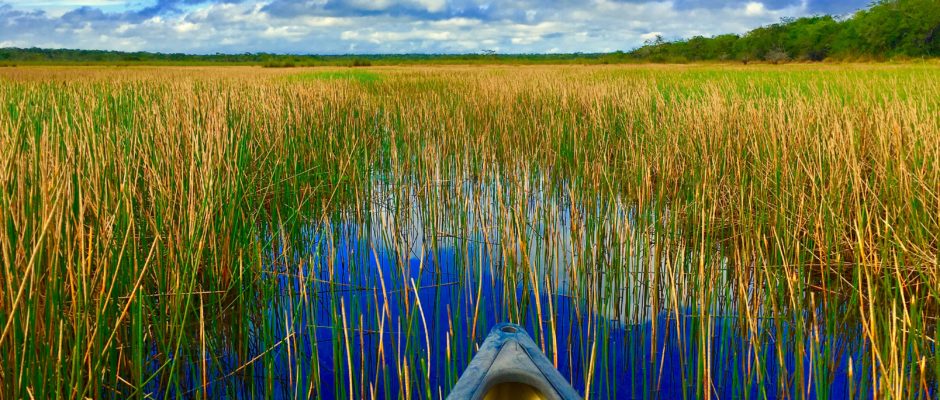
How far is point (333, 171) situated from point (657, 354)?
317cm

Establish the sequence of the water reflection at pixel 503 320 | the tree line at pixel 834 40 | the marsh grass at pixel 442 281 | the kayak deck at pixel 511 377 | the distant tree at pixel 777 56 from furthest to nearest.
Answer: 1. the distant tree at pixel 777 56
2. the tree line at pixel 834 40
3. the water reflection at pixel 503 320
4. the marsh grass at pixel 442 281
5. the kayak deck at pixel 511 377

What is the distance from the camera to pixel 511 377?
68.6 inches

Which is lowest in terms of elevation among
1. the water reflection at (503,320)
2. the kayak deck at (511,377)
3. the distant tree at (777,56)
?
the water reflection at (503,320)

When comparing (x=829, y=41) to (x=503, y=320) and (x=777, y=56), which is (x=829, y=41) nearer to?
(x=777, y=56)

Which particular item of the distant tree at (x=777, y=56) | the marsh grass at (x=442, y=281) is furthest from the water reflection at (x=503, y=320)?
the distant tree at (x=777, y=56)

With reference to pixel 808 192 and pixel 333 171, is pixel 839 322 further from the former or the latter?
pixel 333 171

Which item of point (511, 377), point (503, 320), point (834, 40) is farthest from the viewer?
point (834, 40)

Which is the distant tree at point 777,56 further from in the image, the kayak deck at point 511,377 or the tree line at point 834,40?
the kayak deck at point 511,377

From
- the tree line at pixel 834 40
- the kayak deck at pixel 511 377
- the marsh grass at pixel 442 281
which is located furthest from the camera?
the tree line at pixel 834 40

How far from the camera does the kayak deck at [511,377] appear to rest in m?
1.68

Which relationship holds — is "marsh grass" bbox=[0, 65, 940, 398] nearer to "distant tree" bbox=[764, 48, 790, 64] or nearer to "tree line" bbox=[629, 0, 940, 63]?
"tree line" bbox=[629, 0, 940, 63]

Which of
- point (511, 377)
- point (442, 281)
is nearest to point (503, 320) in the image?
Result: point (442, 281)

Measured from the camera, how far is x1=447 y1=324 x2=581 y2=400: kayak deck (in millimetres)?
1682

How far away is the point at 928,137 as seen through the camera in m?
3.48
